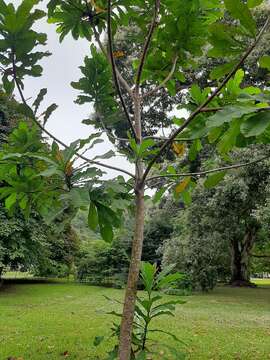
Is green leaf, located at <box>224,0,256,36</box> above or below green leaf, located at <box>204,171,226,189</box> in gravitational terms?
above

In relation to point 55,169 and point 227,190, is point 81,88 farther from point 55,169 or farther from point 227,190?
point 227,190

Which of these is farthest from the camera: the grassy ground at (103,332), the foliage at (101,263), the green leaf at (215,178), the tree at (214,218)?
the foliage at (101,263)

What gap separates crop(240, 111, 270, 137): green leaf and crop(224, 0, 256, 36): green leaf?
48 cm

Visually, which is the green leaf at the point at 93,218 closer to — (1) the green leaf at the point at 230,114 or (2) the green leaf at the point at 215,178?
(2) the green leaf at the point at 215,178

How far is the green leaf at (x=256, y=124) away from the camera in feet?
3.95

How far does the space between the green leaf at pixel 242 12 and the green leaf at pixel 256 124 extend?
0.48m

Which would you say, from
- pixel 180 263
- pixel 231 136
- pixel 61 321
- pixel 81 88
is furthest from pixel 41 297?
pixel 231 136

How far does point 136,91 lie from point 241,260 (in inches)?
733

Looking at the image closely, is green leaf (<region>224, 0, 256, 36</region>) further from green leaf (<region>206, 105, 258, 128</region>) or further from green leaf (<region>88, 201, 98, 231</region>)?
green leaf (<region>88, 201, 98, 231</region>)

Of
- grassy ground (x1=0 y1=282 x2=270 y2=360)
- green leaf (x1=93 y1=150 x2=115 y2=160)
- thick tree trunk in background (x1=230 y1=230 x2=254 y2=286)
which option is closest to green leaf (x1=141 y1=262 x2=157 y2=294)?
grassy ground (x1=0 y1=282 x2=270 y2=360)

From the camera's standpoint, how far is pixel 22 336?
5902mm

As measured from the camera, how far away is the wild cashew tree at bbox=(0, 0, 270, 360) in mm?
1566

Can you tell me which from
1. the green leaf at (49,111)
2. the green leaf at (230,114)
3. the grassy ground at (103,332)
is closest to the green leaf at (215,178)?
the green leaf at (230,114)

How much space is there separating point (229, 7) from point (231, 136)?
20.5 inches
